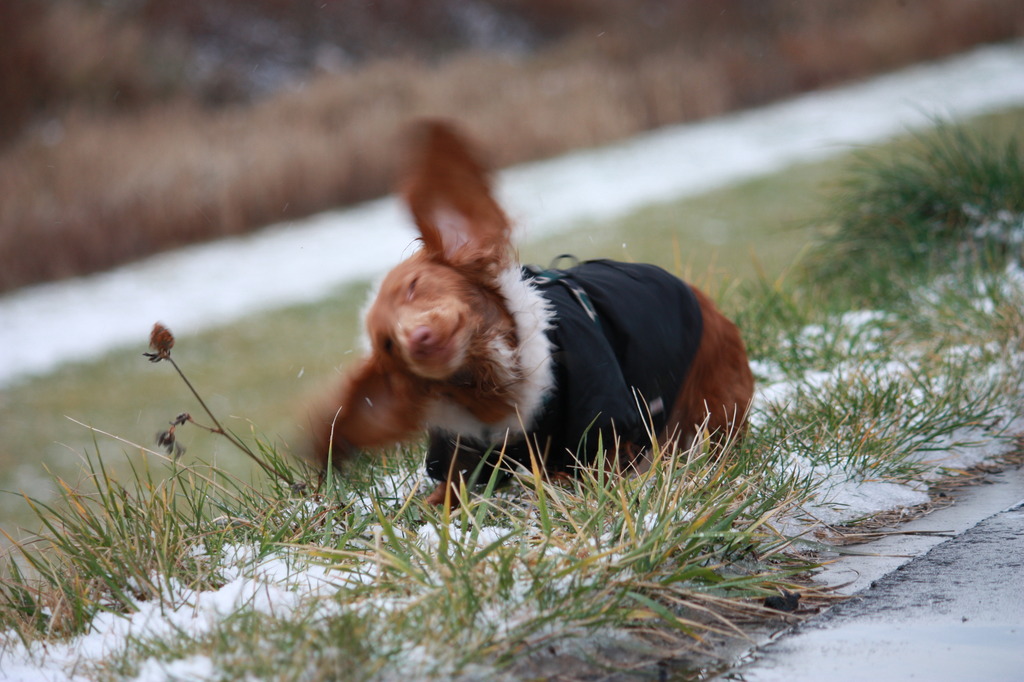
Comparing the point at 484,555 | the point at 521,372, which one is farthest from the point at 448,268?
the point at 484,555

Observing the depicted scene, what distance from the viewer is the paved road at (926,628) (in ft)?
5.13

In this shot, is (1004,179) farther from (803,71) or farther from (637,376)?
(803,71)

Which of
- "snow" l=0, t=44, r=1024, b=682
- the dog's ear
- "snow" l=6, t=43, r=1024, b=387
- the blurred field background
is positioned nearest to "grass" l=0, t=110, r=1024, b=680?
"snow" l=0, t=44, r=1024, b=682

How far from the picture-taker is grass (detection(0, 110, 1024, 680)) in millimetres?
1602

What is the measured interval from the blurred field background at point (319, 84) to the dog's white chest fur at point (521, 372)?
518 centimetres

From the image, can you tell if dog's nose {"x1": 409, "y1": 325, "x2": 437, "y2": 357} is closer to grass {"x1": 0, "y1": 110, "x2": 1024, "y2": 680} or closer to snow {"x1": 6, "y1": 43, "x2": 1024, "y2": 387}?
grass {"x1": 0, "y1": 110, "x2": 1024, "y2": 680}

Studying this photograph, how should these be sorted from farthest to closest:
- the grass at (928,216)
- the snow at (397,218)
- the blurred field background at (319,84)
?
the blurred field background at (319,84) < the snow at (397,218) < the grass at (928,216)

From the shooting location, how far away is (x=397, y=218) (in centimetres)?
573

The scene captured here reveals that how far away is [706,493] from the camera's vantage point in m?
2.11

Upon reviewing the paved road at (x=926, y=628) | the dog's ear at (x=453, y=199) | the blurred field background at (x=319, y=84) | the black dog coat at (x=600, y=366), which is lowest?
the paved road at (x=926, y=628)

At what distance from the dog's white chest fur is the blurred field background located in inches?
204

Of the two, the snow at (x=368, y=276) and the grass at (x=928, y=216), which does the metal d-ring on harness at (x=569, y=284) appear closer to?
the snow at (x=368, y=276)

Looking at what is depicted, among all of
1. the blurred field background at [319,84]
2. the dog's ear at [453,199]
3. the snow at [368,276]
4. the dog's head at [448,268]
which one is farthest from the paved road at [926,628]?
the blurred field background at [319,84]

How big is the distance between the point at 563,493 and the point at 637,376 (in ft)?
1.34
